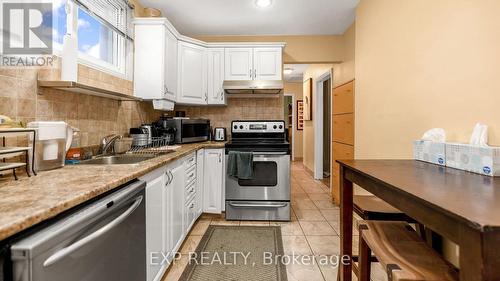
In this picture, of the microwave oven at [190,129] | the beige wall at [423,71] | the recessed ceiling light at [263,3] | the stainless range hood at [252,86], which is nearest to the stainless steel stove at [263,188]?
the microwave oven at [190,129]

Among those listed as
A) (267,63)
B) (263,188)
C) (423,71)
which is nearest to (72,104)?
(263,188)

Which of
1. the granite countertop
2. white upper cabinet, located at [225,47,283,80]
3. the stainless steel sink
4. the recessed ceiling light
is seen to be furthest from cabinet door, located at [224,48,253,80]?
the granite countertop

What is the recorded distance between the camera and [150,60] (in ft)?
8.83

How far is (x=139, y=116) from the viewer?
2.90 metres

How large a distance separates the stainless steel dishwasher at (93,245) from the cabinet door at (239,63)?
7.69 feet

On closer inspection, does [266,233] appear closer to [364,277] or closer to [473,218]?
[364,277]

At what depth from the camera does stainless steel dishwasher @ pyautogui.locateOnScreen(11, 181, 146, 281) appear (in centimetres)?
67

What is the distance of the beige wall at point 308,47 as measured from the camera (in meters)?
3.70

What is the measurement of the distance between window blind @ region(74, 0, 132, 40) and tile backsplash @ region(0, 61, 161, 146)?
479mm

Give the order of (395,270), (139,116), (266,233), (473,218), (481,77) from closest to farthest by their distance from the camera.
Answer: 1. (473,218)
2. (395,270)
3. (481,77)
4. (266,233)
5. (139,116)

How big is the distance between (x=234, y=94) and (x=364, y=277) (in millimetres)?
2845

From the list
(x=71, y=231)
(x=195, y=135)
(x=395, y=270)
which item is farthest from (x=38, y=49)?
(x=395, y=270)

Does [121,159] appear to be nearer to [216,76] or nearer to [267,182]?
[267,182]

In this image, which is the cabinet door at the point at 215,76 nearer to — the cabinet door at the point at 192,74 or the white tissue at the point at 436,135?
the cabinet door at the point at 192,74
